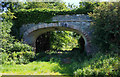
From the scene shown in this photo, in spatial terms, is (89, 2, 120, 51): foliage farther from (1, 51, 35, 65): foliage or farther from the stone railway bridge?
(1, 51, 35, 65): foliage

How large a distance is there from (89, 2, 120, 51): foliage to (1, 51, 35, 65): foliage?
4.36m

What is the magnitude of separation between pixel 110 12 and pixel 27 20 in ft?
19.1

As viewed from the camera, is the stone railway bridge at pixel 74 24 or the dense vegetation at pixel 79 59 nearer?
the dense vegetation at pixel 79 59

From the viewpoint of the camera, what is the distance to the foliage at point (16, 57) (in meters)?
6.26

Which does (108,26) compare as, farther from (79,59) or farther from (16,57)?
(16,57)

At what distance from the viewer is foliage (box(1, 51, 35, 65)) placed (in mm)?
6261

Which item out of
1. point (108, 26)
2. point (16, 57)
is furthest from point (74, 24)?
point (16, 57)

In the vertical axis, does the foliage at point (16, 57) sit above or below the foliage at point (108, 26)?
below

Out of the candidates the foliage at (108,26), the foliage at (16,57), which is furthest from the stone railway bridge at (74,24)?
the foliage at (16,57)

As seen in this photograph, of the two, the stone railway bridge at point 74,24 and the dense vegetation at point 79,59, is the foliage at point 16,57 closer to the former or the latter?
the dense vegetation at point 79,59

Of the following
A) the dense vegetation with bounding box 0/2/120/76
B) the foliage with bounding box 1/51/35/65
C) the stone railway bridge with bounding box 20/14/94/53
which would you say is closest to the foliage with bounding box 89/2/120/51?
the dense vegetation with bounding box 0/2/120/76

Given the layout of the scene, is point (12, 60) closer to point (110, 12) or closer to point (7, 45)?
point (7, 45)

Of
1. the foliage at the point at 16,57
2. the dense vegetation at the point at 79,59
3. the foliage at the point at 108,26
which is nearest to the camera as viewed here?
the dense vegetation at the point at 79,59

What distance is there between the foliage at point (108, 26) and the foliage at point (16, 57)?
14.3 ft
